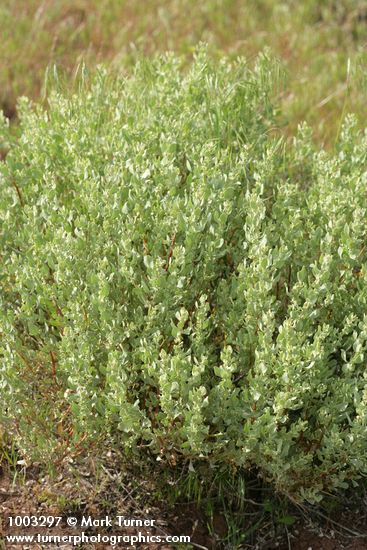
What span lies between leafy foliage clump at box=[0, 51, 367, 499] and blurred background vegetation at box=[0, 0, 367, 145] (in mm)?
1987

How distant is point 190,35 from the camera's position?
5.75 meters

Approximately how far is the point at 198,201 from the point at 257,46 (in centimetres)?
322

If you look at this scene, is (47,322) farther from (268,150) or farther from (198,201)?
(268,150)

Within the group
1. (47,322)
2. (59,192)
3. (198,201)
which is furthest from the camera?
(59,192)

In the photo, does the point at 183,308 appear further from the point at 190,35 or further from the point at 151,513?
the point at 190,35


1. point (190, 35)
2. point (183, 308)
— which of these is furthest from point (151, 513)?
point (190, 35)

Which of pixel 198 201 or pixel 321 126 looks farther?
pixel 321 126

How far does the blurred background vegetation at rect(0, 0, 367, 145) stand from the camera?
5.16 meters

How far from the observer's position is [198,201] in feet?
8.91

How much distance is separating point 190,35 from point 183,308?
142 inches

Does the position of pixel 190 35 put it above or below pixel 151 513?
above

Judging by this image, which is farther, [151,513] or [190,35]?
[190,35]

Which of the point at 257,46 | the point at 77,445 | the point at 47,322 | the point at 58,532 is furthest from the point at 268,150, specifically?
the point at 257,46

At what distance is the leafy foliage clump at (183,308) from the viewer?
8.52 feet
